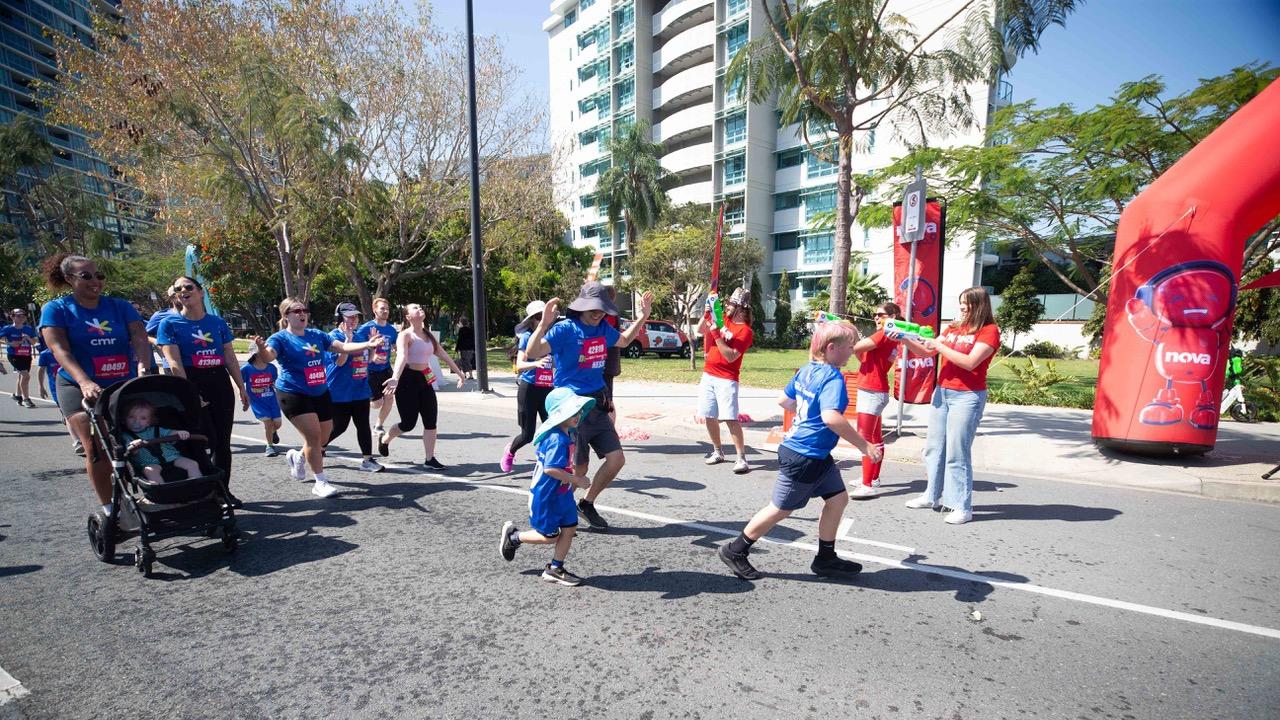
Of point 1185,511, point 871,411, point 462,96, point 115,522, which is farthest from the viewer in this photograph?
point 462,96

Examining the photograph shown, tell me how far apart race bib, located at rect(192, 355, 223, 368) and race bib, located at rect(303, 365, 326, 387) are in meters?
0.66

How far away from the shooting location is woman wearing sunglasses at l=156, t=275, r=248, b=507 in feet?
16.0

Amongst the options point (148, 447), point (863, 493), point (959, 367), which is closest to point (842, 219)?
point (959, 367)

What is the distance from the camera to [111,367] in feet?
14.8

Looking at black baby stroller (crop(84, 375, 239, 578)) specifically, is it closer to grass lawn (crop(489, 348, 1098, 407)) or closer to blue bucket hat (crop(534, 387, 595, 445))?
blue bucket hat (crop(534, 387, 595, 445))

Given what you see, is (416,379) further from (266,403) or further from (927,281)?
(927,281)

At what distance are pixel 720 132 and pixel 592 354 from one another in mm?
40424

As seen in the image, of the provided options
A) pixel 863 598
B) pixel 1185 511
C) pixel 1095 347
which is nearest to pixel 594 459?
pixel 863 598

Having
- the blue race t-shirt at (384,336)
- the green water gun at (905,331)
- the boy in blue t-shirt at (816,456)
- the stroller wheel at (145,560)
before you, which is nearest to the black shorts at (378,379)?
the blue race t-shirt at (384,336)

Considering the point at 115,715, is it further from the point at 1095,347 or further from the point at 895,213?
the point at 1095,347

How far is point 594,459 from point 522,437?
1543mm

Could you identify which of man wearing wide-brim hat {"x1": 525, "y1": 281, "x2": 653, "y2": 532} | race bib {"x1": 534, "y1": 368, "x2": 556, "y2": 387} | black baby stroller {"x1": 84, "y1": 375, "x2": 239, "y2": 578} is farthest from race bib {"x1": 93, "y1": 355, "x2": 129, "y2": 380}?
race bib {"x1": 534, "y1": 368, "x2": 556, "y2": 387}

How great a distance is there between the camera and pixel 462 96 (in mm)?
17844

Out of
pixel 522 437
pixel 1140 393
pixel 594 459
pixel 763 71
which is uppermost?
pixel 763 71
